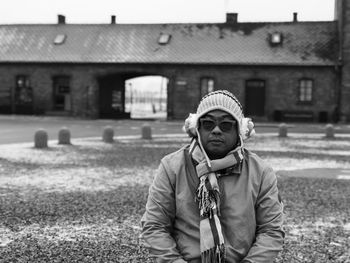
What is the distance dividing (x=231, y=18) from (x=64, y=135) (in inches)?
840

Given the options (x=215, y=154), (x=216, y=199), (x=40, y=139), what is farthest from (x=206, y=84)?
(x=216, y=199)

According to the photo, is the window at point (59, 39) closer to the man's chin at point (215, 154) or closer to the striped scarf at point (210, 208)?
the man's chin at point (215, 154)

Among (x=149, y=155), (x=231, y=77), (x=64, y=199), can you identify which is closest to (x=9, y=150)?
(x=149, y=155)

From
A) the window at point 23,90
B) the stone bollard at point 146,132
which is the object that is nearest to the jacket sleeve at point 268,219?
the stone bollard at point 146,132

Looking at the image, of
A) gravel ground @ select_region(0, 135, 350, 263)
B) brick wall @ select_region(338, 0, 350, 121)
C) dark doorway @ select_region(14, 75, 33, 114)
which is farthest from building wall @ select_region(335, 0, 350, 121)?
dark doorway @ select_region(14, 75, 33, 114)

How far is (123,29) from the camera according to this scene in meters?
35.7

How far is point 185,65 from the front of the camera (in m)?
32.2

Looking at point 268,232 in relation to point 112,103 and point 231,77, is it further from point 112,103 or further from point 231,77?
point 112,103

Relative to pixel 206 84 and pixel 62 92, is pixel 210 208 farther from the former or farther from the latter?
pixel 62 92

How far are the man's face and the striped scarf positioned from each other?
89 millimetres

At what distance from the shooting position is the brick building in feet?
102

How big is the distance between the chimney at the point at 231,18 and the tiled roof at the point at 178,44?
0.33 metres

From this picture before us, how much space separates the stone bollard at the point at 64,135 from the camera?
1576cm

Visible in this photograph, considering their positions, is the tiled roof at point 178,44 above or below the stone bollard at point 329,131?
above
